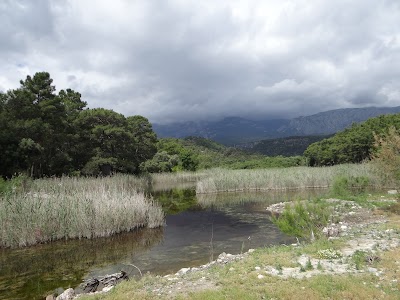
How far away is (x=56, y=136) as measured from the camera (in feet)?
92.5

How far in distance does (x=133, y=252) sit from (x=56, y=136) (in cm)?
2034

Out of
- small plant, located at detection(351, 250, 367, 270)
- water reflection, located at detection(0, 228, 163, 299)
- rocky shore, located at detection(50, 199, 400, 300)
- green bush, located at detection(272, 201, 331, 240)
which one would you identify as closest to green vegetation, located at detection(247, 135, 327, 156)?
water reflection, located at detection(0, 228, 163, 299)

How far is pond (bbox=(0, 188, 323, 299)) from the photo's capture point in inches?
352

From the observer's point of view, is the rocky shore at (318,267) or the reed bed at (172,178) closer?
the rocky shore at (318,267)

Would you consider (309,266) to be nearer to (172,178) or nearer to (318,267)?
(318,267)

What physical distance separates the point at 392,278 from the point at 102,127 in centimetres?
3013

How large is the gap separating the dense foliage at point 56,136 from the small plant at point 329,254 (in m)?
21.2

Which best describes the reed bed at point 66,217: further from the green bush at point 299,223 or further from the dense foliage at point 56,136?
the dense foliage at point 56,136

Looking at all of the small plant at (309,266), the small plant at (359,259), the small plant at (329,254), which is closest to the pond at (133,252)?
the small plant at (329,254)

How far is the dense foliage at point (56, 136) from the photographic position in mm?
23734

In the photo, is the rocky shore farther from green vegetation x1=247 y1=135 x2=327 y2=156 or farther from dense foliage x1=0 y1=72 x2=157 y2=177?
green vegetation x1=247 y1=135 x2=327 y2=156

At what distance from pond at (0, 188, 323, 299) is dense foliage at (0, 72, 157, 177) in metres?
13.2

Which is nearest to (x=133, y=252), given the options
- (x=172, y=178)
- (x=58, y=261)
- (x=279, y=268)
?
(x=58, y=261)

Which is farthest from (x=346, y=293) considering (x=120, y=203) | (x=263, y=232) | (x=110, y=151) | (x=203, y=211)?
(x=110, y=151)
